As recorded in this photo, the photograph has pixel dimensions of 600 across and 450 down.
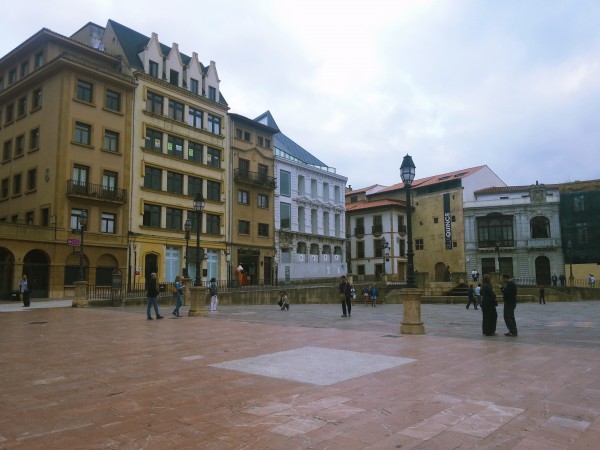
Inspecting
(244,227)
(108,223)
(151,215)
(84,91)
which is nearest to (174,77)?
(84,91)

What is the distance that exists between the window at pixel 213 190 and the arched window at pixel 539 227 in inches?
1412

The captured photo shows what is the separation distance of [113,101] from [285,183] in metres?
19.5

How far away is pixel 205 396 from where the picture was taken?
564 centimetres

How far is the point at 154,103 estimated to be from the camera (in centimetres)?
3831

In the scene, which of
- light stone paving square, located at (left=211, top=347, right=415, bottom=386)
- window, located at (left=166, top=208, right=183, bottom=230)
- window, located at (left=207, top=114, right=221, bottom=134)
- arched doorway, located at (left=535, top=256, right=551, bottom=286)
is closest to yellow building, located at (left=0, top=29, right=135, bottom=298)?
window, located at (left=166, top=208, right=183, bottom=230)

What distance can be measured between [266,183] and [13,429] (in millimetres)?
42364

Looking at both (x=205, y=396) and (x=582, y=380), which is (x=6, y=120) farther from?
(x=582, y=380)

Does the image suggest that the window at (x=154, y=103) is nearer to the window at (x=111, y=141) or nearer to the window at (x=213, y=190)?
the window at (x=111, y=141)

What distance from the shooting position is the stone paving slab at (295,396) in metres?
4.19

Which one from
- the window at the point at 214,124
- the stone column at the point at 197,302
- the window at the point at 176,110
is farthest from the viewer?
the window at the point at 214,124

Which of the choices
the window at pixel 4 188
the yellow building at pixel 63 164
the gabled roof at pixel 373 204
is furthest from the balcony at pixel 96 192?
the gabled roof at pixel 373 204

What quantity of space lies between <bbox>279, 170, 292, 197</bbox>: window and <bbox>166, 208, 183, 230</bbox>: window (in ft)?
41.1

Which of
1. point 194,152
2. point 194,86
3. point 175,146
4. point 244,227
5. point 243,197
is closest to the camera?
point 175,146

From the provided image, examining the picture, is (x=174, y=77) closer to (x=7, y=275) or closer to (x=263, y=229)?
(x=263, y=229)
